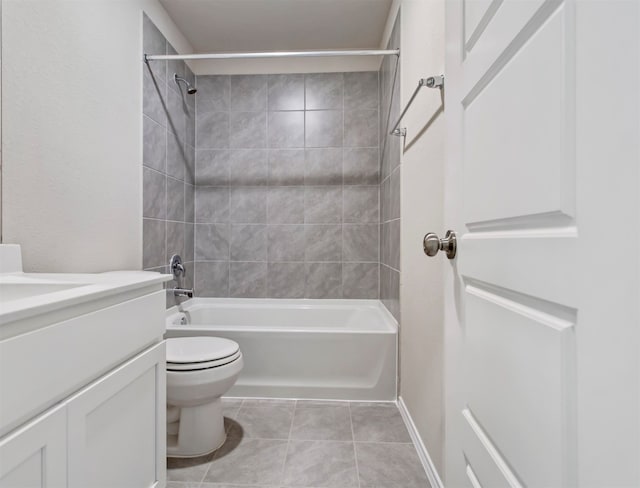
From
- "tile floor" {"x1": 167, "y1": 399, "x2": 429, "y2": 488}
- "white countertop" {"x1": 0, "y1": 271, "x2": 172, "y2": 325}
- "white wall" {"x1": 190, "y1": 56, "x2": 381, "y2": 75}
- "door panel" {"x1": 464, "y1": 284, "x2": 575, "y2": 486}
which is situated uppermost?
"white wall" {"x1": 190, "y1": 56, "x2": 381, "y2": 75}

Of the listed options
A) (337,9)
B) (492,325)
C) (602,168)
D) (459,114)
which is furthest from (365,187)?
(602,168)

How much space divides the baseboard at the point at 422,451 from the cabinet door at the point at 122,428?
101 cm

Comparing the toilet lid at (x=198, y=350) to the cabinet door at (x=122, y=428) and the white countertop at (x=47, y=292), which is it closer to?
the cabinet door at (x=122, y=428)

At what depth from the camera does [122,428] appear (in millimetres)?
949

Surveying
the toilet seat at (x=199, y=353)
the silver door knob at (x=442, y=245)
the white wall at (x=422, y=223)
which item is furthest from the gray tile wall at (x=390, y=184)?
the silver door knob at (x=442, y=245)

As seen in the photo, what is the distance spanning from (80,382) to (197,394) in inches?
32.0

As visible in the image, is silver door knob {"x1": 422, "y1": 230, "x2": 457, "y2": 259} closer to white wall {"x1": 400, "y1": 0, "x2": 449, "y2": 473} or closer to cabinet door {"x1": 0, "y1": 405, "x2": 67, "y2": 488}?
white wall {"x1": 400, "y1": 0, "x2": 449, "y2": 473}

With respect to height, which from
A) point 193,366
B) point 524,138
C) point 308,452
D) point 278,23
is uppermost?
point 278,23

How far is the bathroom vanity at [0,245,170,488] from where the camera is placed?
61 centimetres

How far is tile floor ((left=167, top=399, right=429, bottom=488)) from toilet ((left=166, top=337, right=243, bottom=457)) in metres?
0.06

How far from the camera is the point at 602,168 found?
359 millimetres

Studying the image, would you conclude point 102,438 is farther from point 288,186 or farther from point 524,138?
point 288,186

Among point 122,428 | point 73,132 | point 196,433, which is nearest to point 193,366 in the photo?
point 196,433

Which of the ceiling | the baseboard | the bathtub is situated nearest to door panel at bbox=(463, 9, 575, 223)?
the baseboard
